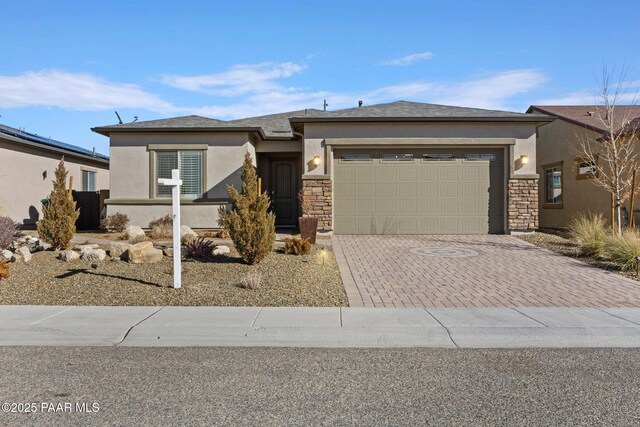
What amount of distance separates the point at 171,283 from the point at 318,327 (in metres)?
3.81

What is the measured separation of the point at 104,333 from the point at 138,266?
4.49m

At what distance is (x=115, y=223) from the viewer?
16391mm

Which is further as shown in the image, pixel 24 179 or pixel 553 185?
pixel 553 185

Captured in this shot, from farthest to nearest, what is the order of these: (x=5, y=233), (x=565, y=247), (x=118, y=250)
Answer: (x=565, y=247), (x=5, y=233), (x=118, y=250)

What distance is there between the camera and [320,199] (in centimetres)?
1550

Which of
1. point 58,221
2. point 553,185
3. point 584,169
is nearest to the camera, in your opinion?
point 58,221

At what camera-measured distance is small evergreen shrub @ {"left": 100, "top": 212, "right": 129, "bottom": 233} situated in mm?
16406

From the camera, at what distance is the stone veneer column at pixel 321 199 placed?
15.5m

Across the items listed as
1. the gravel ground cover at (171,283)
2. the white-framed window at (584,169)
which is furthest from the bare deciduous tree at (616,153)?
the gravel ground cover at (171,283)

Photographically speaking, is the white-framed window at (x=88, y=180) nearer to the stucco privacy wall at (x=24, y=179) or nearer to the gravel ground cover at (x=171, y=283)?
the stucco privacy wall at (x=24, y=179)

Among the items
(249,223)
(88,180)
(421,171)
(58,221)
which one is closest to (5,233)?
(58,221)

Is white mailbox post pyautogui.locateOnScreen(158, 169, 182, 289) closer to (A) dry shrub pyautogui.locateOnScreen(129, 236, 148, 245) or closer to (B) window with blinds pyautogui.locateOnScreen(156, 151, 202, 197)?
(A) dry shrub pyautogui.locateOnScreen(129, 236, 148, 245)

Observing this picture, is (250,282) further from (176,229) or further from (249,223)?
(249,223)

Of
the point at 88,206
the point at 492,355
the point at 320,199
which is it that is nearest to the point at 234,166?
the point at 320,199
